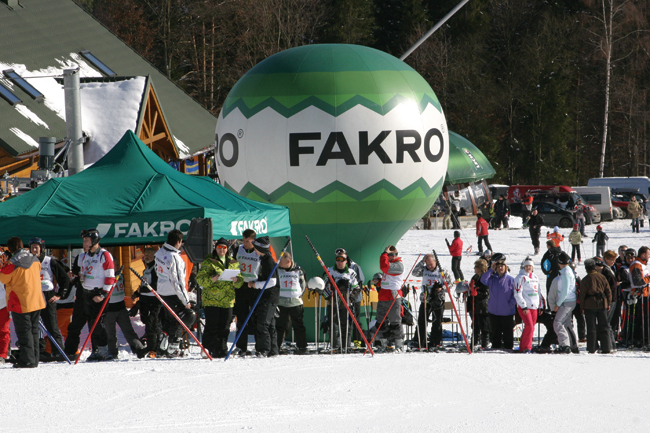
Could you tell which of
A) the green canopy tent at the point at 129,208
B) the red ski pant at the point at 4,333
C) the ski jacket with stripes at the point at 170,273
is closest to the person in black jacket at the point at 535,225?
the green canopy tent at the point at 129,208

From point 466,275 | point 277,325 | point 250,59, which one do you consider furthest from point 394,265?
point 250,59

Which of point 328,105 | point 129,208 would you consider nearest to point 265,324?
point 129,208

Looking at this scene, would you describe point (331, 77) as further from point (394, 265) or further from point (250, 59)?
point (250, 59)

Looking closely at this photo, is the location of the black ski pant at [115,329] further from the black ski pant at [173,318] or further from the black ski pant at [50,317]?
the black ski pant at [50,317]

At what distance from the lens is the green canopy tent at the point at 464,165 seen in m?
31.7

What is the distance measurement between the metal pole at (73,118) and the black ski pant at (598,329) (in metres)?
7.40

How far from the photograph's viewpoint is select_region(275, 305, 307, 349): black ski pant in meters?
10.0

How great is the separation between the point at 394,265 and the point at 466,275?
315 inches

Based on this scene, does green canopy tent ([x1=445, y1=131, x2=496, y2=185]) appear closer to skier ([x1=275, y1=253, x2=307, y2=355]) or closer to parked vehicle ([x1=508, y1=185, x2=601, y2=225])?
parked vehicle ([x1=508, y1=185, x2=601, y2=225])

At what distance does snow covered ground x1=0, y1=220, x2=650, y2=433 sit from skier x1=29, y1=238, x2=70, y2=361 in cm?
85

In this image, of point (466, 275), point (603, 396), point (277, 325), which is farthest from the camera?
point (466, 275)

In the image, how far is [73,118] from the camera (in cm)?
1170

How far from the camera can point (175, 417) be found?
6562 mm

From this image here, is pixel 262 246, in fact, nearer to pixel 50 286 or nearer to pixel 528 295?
pixel 50 286
